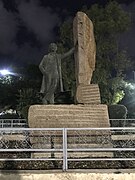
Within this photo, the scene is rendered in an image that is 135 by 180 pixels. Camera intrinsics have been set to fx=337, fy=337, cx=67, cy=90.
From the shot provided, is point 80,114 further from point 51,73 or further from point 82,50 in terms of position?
point 51,73

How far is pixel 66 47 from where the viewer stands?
2441 cm

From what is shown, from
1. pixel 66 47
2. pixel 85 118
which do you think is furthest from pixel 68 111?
pixel 66 47

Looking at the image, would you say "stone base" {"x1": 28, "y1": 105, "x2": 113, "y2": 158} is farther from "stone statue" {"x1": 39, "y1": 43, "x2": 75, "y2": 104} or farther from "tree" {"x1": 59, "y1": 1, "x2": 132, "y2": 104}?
"tree" {"x1": 59, "y1": 1, "x2": 132, "y2": 104}

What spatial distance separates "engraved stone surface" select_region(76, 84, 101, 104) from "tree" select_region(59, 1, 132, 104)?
15624 millimetres

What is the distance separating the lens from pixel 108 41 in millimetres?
24344

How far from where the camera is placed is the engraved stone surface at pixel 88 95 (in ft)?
25.8

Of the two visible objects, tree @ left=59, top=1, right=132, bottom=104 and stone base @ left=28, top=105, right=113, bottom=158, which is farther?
tree @ left=59, top=1, right=132, bottom=104

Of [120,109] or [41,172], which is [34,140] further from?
[120,109]

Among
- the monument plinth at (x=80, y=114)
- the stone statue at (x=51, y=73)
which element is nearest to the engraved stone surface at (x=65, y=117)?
the monument plinth at (x=80, y=114)

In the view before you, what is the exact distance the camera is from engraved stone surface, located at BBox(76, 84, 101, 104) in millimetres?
7871

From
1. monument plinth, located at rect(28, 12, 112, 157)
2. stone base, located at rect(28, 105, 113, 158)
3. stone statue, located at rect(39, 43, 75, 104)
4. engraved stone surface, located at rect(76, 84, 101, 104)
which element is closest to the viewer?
stone base, located at rect(28, 105, 113, 158)

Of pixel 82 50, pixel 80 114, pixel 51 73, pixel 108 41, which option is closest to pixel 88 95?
pixel 80 114

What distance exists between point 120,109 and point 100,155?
8.54 m

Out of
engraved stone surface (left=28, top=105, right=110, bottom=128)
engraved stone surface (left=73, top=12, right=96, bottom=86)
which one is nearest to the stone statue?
engraved stone surface (left=73, top=12, right=96, bottom=86)
